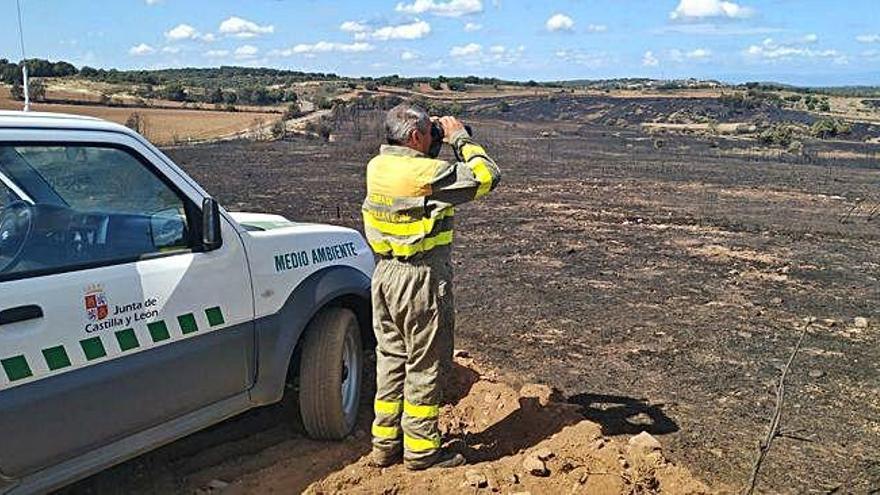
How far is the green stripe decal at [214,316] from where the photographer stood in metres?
4.05

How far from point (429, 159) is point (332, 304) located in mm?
1156

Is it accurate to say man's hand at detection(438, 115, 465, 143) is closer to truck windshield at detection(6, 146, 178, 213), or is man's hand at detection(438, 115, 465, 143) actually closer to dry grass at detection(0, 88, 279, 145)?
truck windshield at detection(6, 146, 178, 213)

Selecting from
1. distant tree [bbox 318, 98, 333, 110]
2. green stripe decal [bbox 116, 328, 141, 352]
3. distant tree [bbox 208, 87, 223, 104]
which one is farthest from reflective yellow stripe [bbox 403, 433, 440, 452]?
distant tree [bbox 208, 87, 223, 104]

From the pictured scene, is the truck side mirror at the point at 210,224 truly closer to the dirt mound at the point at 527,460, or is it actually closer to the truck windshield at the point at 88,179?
the truck windshield at the point at 88,179

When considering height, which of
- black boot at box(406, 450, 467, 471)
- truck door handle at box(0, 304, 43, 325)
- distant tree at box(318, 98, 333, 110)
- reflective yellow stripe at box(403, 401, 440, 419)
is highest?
truck door handle at box(0, 304, 43, 325)

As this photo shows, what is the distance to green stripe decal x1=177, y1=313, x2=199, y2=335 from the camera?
3910 millimetres

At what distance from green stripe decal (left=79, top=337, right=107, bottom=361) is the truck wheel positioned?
1.36 meters

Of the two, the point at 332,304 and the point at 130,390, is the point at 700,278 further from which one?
the point at 130,390

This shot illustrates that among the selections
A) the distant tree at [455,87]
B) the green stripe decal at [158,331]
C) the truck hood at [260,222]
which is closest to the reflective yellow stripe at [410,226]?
the truck hood at [260,222]

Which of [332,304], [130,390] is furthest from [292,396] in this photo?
[130,390]

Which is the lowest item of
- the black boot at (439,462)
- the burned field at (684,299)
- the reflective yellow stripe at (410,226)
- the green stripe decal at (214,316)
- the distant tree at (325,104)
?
the burned field at (684,299)

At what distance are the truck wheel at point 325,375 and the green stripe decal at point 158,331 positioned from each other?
1.03 meters

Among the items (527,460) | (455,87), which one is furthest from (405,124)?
(455,87)

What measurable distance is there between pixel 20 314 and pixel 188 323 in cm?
85
